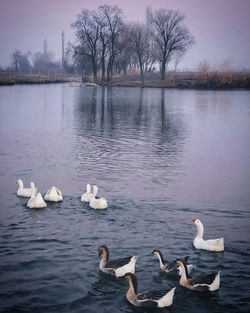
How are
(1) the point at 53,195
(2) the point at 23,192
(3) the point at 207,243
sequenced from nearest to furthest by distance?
(3) the point at 207,243 < (1) the point at 53,195 < (2) the point at 23,192

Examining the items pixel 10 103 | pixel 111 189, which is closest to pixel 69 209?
pixel 111 189

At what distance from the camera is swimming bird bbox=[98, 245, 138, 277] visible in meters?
8.78

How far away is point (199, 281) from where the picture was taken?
8352mm

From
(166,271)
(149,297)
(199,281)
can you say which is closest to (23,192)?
(166,271)

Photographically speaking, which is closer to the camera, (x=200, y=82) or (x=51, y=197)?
(x=51, y=197)

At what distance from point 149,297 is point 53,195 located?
5779 millimetres

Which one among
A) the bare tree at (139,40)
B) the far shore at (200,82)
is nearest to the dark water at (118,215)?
the far shore at (200,82)

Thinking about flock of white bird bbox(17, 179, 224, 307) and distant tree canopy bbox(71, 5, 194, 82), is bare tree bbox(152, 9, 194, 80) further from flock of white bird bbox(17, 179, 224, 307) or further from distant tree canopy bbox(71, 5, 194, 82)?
flock of white bird bbox(17, 179, 224, 307)

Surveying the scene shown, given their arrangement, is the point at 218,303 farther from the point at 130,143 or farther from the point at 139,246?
the point at 130,143

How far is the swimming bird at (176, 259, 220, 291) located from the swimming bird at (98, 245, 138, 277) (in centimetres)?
98

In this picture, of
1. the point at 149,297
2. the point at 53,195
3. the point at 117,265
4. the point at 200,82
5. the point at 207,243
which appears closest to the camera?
the point at 149,297

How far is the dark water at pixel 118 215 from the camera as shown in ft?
27.6

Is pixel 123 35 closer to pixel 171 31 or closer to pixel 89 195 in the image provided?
pixel 171 31

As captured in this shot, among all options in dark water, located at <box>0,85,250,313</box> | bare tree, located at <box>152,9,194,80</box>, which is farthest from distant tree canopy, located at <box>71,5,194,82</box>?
dark water, located at <box>0,85,250,313</box>
